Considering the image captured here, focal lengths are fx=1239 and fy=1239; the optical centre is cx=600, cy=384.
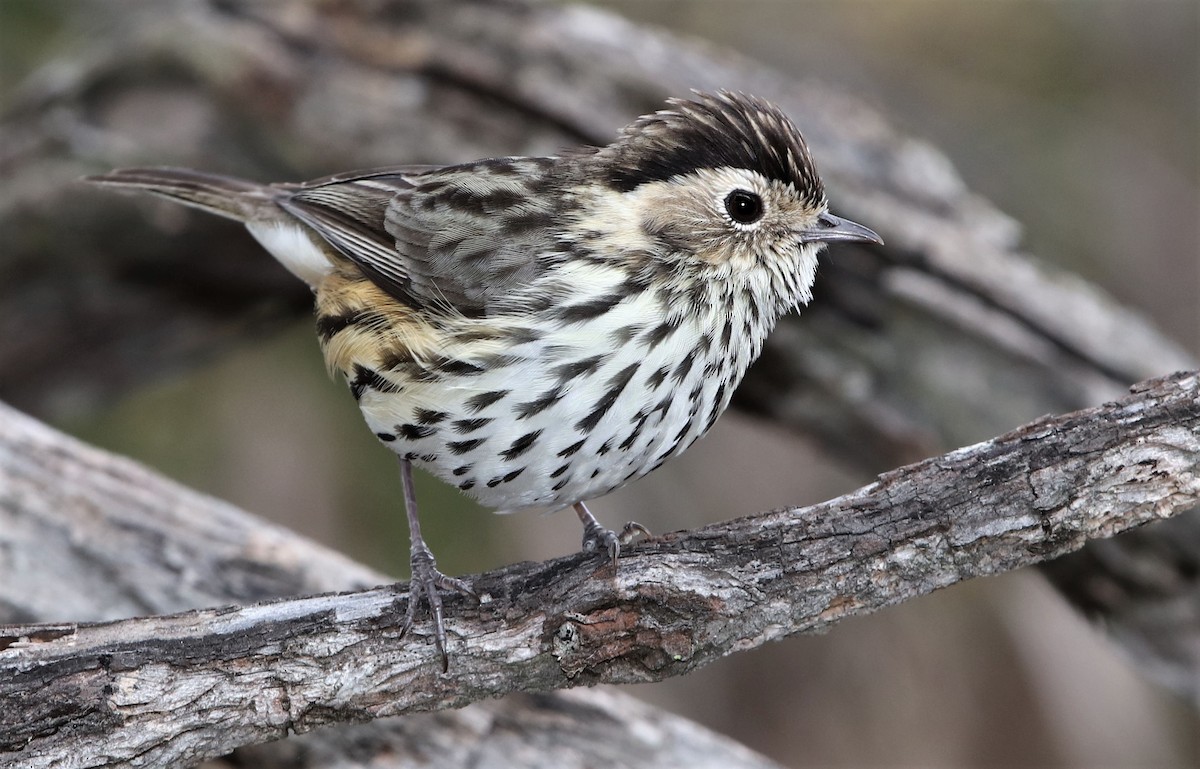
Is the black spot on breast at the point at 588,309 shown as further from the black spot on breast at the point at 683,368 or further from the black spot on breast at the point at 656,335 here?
the black spot on breast at the point at 683,368

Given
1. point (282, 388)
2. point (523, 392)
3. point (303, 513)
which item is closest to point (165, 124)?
point (282, 388)

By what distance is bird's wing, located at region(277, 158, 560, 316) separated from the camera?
12.6ft

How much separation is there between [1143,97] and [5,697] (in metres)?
7.48

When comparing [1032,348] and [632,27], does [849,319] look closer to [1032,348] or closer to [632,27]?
[1032,348]

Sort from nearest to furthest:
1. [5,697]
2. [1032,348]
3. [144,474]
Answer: [5,697] < [144,474] < [1032,348]

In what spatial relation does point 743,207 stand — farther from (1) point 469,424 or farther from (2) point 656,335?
(1) point 469,424

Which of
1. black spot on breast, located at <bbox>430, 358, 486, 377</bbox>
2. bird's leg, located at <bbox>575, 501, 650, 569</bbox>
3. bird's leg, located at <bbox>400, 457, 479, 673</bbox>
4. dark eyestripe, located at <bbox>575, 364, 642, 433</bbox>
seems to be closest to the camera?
bird's leg, located at <bbox>400, 457, 479, 673</bbox>

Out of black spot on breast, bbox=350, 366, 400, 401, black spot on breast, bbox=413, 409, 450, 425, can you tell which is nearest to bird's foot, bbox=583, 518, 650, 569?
black spot on breast, bbox=413, 409, 450, 425

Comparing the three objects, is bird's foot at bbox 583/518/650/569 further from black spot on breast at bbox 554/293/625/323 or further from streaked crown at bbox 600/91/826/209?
streaked crown at bbox 600/91/826/209

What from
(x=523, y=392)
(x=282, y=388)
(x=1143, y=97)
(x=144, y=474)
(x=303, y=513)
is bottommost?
(x=523, y=392)

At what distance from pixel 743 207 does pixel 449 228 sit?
99 centimetres

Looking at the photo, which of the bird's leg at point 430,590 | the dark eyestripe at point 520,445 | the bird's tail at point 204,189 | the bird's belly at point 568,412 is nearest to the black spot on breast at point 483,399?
the bird's belly at point 568,412

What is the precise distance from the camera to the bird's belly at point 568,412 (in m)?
3.61

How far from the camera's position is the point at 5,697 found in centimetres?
306
